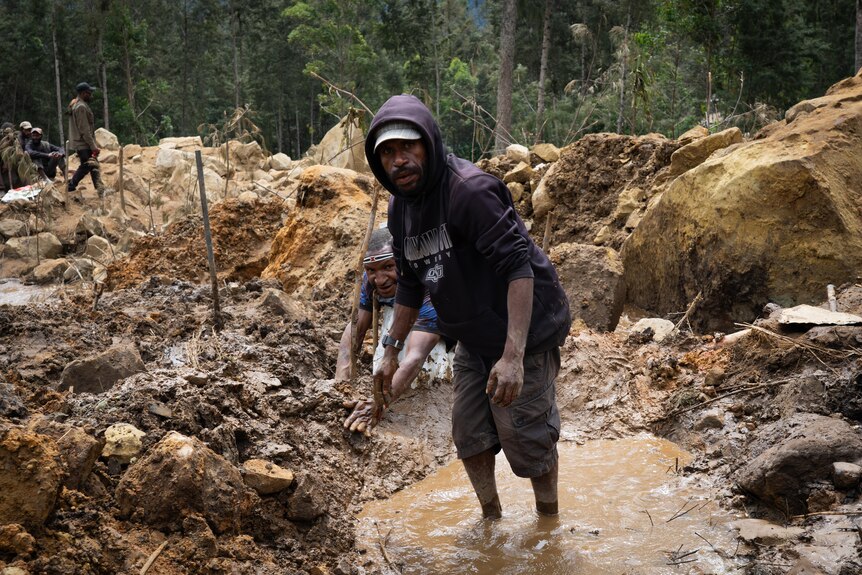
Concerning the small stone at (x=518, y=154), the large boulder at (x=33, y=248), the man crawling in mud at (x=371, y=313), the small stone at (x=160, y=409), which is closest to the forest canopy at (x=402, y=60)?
the small stone at (x=518, y=154)

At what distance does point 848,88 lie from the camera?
6816 mm

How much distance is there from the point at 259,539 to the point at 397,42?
28716mm

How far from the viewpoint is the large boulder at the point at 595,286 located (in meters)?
6.25

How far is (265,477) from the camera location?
10.0 feet

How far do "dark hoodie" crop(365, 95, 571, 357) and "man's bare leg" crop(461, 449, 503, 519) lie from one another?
0.47 metres

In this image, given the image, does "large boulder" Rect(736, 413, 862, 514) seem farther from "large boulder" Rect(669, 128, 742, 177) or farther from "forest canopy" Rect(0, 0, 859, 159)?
"forest canopy" Rect(0, 0, 859, 159)

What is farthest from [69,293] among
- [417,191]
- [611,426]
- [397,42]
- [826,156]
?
[397,42]

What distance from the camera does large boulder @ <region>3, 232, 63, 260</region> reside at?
1251cm

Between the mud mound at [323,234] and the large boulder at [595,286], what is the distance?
1857mm

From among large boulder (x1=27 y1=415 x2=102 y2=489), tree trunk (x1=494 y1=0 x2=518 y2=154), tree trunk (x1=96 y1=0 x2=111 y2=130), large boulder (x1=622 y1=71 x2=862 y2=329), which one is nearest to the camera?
large boulder (x1=27 y1=415 x2=102 y2=489)

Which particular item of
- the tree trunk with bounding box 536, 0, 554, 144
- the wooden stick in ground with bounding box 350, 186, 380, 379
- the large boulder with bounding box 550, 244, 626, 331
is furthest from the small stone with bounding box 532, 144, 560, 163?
the tree trunk with bounding box 536, 0, 554, 144

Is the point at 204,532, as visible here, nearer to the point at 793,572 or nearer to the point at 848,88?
the point at 793,572

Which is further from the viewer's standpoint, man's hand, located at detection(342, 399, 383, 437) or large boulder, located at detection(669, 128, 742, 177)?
large boulder, located at detection(669, 128, 742, 177)

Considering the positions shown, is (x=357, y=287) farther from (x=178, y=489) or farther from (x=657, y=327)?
(x=657, y=327)
